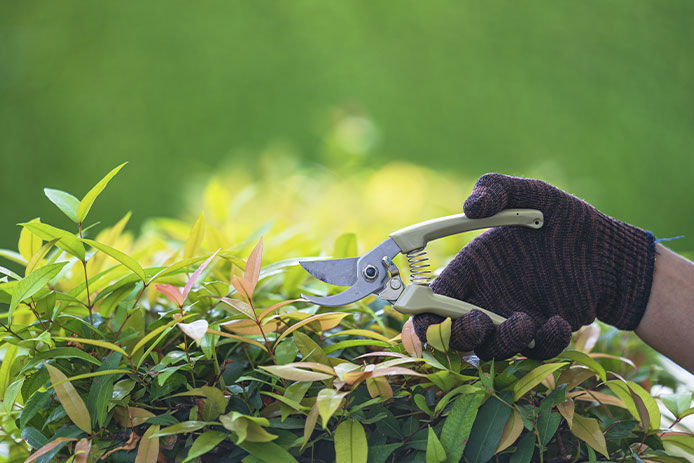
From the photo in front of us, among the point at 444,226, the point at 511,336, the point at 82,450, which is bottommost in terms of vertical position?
the point at 82,450

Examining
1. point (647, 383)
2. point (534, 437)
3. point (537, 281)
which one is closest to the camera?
point (534, 437)

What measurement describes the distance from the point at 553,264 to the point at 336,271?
323 millimetres

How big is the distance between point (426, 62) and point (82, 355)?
510cm

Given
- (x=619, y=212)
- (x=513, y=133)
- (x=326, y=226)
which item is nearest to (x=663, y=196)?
(x=619, y=212)

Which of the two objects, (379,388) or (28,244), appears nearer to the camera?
(379,388)

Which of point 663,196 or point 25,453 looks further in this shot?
point 663,196

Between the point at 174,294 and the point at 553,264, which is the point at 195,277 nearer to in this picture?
the point at 174,294

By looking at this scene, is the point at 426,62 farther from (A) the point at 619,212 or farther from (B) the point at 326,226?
(B) the point at 326,226

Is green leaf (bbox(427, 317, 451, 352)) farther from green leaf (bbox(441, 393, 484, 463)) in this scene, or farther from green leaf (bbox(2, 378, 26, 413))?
green leaf (bbox(2, 378, 26, 413))

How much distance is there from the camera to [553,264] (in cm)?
83

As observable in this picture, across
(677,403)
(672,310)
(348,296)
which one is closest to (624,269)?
(672,310)

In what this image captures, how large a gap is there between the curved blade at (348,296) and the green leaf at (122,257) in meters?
0.21

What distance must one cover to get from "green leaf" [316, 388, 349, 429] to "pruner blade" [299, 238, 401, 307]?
156 millimetres

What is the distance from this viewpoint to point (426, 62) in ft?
17.5
